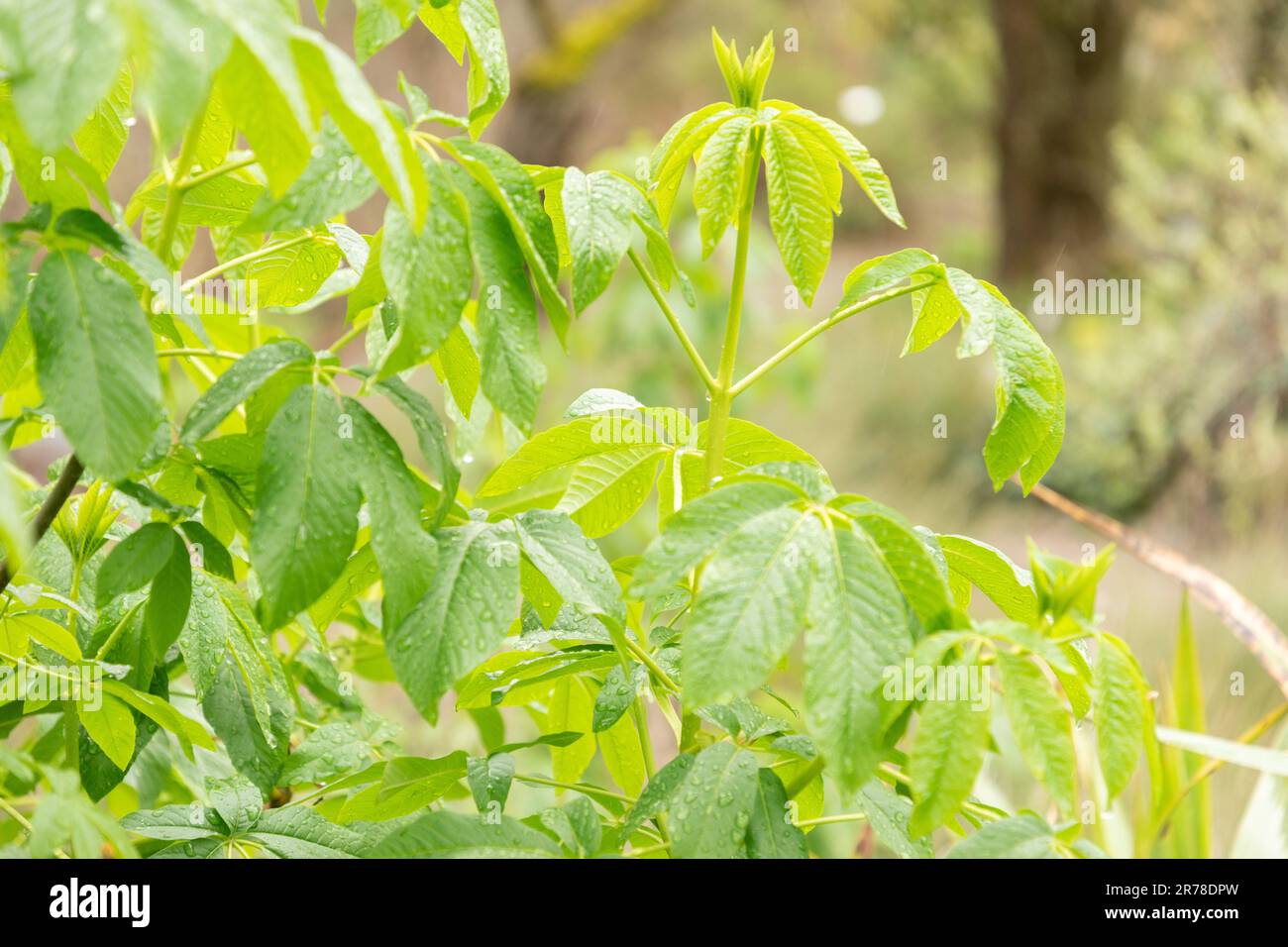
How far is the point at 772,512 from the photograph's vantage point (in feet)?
1.78

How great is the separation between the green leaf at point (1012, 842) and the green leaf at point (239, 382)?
387mm

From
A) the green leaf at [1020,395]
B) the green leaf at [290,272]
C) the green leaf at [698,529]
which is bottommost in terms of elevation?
the green leaf at [698,529]

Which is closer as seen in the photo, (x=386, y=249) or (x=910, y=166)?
(x=386, y=249)

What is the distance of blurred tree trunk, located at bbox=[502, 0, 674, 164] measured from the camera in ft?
18.0

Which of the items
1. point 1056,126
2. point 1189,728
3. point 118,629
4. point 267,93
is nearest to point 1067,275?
point 1056,126

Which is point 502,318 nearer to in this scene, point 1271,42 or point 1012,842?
point 1012,842

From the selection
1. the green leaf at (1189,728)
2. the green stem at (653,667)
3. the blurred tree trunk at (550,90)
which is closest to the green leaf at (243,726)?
the green stem at (653,667)

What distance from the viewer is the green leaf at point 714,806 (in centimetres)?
57

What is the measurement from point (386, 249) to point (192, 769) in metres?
0.61

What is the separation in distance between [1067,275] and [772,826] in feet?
20.6

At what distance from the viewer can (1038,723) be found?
0.52 m

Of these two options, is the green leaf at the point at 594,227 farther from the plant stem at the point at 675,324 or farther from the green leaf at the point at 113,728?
the green leaf at the point at 113,728
